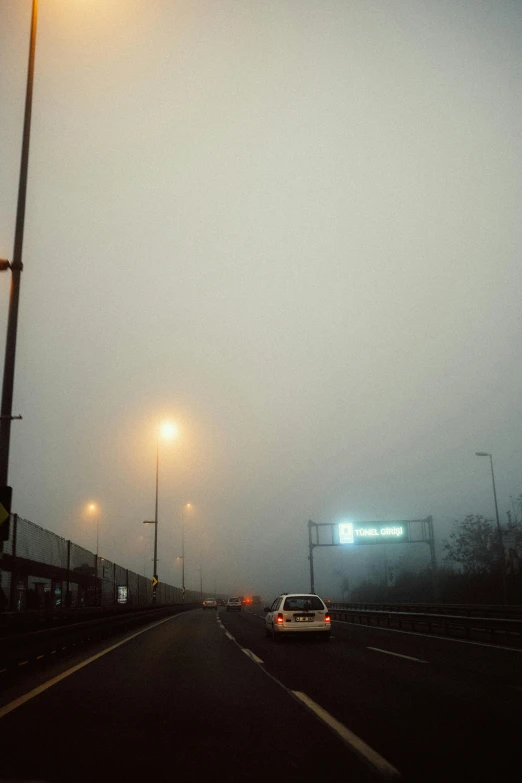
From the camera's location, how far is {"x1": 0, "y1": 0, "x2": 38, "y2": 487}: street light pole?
40.3ft

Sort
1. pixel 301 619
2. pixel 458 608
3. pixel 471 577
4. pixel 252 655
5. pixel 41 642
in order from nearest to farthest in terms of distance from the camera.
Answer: pixel 41 642 < pixel 252 655 < pixel 301 619 < pixel 458 608 < pixel 471 577

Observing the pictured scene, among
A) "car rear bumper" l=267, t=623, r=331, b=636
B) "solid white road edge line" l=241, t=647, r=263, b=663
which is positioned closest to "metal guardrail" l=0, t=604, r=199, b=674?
"solid white road edge line" l=241, t=647, r=263, b=663

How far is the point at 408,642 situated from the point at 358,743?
47.2 feet

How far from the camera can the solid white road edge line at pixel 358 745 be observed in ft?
17.7

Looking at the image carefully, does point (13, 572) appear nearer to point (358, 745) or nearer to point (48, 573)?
point (48, 573)

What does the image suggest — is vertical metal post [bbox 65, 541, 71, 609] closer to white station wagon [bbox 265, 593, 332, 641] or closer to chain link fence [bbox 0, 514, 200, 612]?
chain link fence [bbox 0, 514, 200, 612]

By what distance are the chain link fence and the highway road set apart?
233 centimetres

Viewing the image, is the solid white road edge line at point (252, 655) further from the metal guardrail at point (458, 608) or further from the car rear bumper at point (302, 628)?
the metal guardrail at point (458, 608)

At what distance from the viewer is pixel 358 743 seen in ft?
20.7

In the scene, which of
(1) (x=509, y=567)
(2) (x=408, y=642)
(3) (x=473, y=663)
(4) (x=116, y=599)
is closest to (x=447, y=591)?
(1) (x=509, y=567)

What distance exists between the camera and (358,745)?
6.23m

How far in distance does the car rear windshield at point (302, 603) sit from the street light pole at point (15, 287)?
39.1 ft

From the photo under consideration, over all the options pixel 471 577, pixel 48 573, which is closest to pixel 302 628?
pixel 48 573

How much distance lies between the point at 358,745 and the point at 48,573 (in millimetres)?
14910
